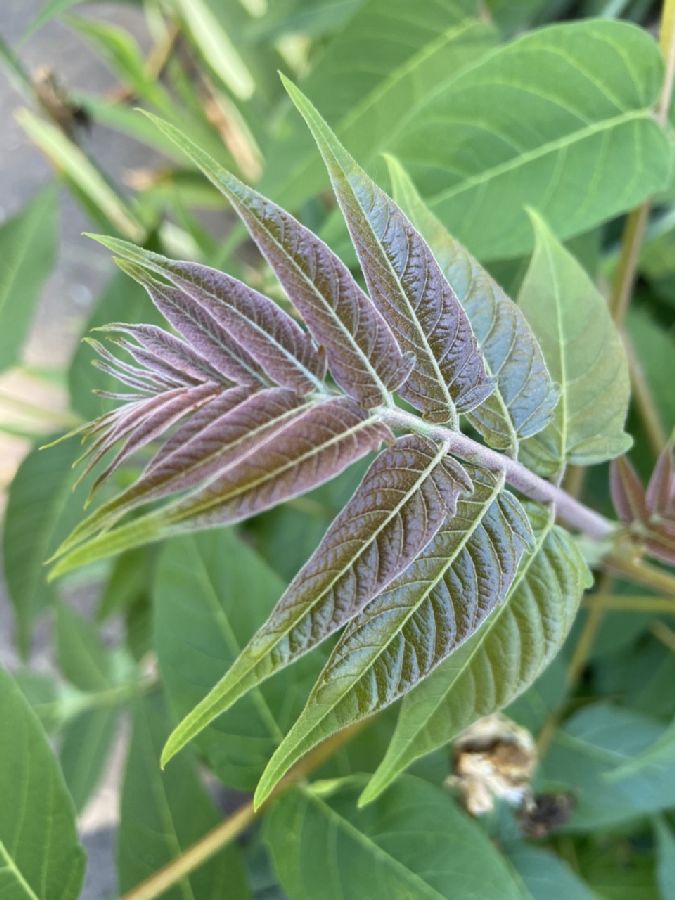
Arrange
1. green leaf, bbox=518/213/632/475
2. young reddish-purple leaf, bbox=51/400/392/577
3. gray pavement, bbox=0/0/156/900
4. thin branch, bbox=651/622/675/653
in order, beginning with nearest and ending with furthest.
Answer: young reddish-purple leaf, bbox=51/400/392/577 → green leaf, bbox=518/213/632/475 → thin branch, bbox=651/622/675/653 → gray pavement, bbox=0/0/156/900

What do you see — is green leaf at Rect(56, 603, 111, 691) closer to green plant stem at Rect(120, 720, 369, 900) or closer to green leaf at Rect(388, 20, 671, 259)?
green plant stem at Rect(120, 720, 369, 900)

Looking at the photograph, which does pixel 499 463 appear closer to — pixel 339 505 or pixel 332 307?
pixel 332 307

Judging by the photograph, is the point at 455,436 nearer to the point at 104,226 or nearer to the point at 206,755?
the point at 206,755

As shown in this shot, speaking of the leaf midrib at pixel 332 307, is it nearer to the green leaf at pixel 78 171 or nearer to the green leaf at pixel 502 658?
the green leaf at pixel 502 658

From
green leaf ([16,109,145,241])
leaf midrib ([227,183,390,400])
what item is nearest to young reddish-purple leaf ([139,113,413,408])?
leaf midrib ([227,183,390,400])

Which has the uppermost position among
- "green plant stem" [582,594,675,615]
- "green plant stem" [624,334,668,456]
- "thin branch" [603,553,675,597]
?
"green plant stem" [624,334,668,456]

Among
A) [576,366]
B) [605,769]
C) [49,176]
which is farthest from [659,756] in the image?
[49,176]

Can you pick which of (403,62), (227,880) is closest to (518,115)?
(403,62)

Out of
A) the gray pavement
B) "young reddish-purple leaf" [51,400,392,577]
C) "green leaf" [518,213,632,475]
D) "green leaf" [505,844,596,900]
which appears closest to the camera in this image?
"young reddish-purple leaf" [51,400,392,577]
